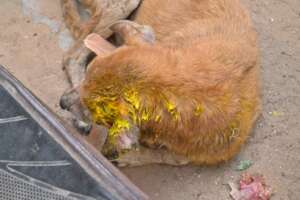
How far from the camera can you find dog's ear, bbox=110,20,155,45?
4.87m

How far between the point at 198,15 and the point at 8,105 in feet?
6.56

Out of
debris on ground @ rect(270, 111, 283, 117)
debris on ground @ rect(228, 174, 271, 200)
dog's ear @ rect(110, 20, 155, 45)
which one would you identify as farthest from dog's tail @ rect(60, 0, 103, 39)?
debris on ground @ rect(228, 174, 271, 200)

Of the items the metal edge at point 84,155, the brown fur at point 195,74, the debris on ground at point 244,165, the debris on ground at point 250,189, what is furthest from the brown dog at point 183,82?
the metal edge at point 84,155

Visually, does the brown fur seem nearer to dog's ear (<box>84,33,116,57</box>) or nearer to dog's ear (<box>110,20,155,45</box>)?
dog's ear (<box>110,20,155,45</box>)

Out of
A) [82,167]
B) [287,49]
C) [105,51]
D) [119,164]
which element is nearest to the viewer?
[82,167]

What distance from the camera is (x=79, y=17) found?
5.96 meters

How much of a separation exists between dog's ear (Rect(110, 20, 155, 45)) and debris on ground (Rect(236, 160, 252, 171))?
1342 millimetres

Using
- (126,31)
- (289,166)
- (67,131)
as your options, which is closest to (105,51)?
(126,31)

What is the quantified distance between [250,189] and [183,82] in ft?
4.04

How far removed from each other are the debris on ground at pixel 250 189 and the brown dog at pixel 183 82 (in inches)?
9.8

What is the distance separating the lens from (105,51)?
4.83m

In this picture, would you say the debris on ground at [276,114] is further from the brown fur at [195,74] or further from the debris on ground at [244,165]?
the debris on ground at [244,165]

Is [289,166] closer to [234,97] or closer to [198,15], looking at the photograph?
[234,97]

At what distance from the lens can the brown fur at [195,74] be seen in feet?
14.8
